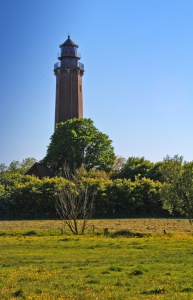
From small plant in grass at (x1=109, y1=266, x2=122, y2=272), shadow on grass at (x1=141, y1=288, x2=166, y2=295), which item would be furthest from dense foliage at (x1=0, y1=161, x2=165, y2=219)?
shadow on grass at (x1=141, y1=288, x2=166, y2=295)

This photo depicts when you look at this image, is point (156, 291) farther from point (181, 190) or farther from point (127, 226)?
point (127, 226)

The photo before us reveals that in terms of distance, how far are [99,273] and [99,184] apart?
38912 millimetres

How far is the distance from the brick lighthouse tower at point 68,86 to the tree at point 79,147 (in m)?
6.04

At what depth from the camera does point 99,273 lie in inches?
508

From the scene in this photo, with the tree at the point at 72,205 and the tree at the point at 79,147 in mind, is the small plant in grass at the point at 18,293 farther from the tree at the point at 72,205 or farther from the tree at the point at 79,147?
the tree at the point at 79,147

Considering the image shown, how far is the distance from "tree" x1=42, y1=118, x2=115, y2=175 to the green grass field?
39.3m

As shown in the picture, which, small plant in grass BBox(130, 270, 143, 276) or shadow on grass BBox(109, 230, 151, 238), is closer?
small plant in grass BBox(130, 270, 143, 276)

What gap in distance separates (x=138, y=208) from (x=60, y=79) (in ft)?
107

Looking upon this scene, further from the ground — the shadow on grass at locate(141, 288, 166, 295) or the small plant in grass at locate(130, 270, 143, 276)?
the small plant in grass at locate(130, 270, 143, 276)

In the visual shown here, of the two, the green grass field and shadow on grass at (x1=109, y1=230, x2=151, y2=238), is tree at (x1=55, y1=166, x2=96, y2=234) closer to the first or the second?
shadow on grass at (x1=109, y1=230, x2=151, y2=238)

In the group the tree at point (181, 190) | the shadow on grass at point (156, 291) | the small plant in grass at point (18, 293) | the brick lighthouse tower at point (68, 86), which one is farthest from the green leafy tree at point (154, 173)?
the small plant in grass at point (18, 293)

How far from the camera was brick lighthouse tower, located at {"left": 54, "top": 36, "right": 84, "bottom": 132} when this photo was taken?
225 ft

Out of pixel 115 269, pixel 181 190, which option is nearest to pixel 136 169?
pixel 181 190

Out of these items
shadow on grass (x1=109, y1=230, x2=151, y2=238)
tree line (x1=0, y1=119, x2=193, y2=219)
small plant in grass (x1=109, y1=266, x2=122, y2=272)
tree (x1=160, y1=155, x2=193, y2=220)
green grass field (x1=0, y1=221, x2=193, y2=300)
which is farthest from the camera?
tree line (x1=0, y1=119, x2=193, y2=219)
